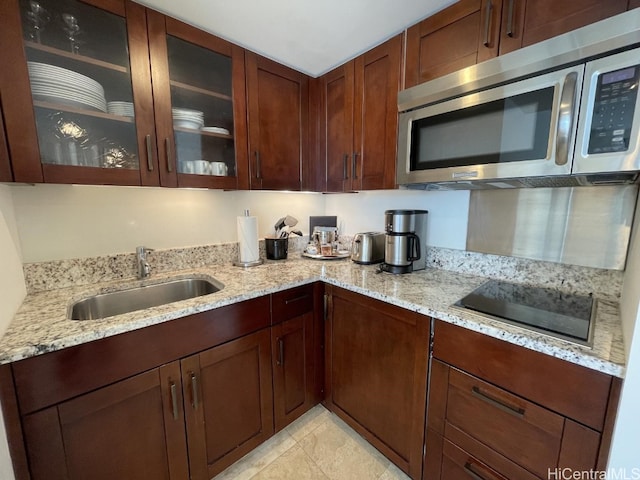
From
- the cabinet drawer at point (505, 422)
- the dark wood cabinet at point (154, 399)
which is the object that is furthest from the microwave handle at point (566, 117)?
the dark wood cabinet at point (154, 399)

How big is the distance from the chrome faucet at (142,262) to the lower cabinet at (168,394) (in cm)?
57

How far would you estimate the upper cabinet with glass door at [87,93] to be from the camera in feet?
3.05

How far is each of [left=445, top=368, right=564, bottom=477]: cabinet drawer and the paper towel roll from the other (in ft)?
4.07

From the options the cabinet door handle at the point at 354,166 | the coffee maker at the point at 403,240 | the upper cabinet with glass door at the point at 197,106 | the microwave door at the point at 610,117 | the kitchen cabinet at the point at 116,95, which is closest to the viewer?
the microwave door at the point at 610,117

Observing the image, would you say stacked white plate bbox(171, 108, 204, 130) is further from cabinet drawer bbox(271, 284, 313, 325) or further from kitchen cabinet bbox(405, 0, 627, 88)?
kitchen cabinet bbox(405, 0, 627, 88)

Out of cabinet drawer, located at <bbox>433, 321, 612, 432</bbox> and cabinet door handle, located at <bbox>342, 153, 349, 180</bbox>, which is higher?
cabinet door handle, located at <bbox>342, 153, 349, 180</bbox>

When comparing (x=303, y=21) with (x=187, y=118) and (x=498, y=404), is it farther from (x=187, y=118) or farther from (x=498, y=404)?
(x=498, y=404)

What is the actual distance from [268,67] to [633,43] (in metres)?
1.48

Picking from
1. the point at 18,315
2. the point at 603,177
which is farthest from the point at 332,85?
the point at 18,315

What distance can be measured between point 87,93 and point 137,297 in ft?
3.05

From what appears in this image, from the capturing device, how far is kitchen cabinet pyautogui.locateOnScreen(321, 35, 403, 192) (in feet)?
4.42

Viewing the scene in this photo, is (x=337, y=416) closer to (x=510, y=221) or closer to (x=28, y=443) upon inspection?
(x=28, y=443)

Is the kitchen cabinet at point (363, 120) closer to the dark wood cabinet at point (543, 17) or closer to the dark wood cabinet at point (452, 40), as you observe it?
the dark wood cabinet at point (452, 40)

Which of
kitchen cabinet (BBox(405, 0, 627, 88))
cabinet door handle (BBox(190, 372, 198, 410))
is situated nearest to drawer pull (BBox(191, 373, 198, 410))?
cabinet door handle (BBox(190, 372, 198, 410))
